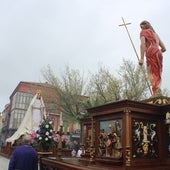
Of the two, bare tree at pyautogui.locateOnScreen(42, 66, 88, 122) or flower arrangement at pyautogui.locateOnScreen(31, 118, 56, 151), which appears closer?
flower arrangement at pyautogui.locateOnScreen(31, 118, 56, 151)

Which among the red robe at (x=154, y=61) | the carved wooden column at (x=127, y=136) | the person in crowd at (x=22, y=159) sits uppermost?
the red robe at (x=154, y=61)

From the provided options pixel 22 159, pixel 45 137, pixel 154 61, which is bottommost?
pixel 22 159

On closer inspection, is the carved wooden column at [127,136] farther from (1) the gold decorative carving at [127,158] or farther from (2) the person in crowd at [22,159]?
(2) the person in crowd at [22,159]

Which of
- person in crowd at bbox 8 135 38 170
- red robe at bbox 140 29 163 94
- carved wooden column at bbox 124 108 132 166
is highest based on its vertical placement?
red robe at bbox 140 29 163 94

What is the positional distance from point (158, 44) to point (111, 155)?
3542mm

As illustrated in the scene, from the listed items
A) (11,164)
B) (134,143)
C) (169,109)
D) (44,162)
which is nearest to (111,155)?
(134,143)

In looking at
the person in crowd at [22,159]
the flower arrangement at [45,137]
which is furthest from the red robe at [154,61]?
the flower arrangement at [45,137]

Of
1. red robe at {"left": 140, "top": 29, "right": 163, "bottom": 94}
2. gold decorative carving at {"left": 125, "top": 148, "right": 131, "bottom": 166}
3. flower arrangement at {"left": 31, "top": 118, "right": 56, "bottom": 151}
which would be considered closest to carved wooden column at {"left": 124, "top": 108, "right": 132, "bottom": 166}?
gold decorative carving at {"left": 125, "top": 148, "right": 131, "bottom": 166}

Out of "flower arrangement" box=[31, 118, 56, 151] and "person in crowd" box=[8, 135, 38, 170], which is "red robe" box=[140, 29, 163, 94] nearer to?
"person in crowd" box=[8, 135, 38, 170]

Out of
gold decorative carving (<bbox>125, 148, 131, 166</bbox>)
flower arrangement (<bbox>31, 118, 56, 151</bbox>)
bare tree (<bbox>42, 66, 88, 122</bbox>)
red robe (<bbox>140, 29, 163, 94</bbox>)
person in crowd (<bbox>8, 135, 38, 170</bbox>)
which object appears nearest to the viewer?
gold decorative carving (<bbox>125, 148, 131, 166</bbox>)

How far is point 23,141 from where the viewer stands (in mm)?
6316

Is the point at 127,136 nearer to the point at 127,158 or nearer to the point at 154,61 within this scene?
the point at 127,158

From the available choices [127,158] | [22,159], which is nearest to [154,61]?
[127,158]

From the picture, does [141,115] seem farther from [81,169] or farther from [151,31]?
[151,31]
